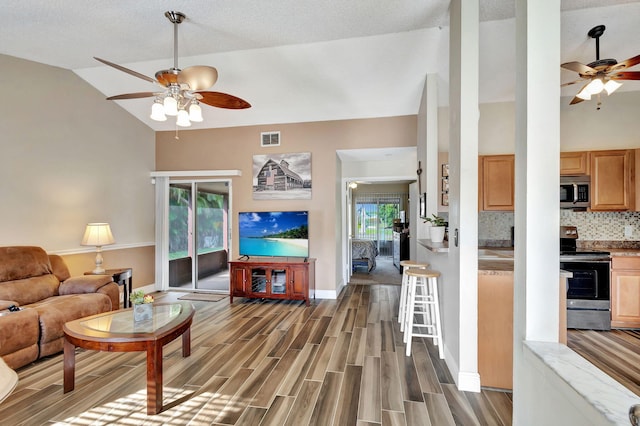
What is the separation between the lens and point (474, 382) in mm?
2154

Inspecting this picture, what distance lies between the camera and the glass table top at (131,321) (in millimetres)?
2182

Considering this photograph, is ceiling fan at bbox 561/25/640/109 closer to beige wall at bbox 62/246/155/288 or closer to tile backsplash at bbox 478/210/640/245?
tile backsplash at bbox 478/210/640/245

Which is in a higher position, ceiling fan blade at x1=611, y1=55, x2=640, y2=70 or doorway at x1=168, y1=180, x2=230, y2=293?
ceiling fan blade at x1=611, y1=55, x2=640, y2=70

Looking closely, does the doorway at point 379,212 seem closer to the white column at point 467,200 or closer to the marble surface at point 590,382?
the white column at point 467,200

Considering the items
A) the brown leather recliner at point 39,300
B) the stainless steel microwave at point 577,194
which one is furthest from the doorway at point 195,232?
the stainless steel microwave at point 577,194

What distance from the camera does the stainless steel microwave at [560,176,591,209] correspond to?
3648 millimetres

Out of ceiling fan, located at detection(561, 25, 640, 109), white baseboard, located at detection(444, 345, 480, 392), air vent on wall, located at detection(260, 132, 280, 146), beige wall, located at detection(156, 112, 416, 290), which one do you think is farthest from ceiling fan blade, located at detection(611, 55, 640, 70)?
air vent on wall, located at detection(260, 132, 280, 146)


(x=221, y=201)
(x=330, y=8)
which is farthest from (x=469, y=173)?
(x=221, y=201)

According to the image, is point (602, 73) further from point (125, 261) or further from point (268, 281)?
Answer: point (125, 261)

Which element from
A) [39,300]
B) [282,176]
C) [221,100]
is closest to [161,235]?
[39,300]

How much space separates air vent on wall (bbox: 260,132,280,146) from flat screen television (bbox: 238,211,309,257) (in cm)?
121

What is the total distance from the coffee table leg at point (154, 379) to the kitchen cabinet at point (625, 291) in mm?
4682

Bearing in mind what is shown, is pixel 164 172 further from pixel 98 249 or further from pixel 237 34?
pixel 237 34

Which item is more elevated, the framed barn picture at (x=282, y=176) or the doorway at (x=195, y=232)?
the framed barn picture at (x=282, y=176)
